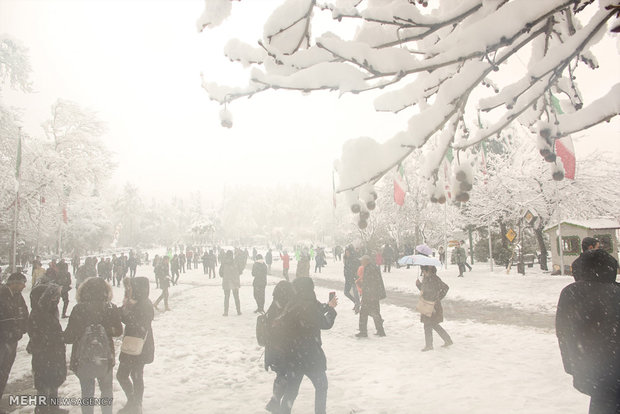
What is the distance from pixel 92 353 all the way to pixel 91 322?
1.04 feet

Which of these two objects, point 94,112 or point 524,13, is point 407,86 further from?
point 94,112

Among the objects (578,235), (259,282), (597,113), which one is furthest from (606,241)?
(597,113)

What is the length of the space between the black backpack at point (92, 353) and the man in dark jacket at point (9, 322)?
4.54 feet

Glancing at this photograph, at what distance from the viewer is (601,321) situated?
2.71 meters

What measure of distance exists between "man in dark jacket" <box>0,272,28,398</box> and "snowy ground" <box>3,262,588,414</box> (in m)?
0.66

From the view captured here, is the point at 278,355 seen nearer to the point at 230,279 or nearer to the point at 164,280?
the point at 230,279

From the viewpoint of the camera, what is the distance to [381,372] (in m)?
5.59

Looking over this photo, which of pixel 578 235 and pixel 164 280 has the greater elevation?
pixel 578 235

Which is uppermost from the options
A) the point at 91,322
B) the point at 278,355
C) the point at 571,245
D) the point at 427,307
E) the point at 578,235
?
the point at 578,235

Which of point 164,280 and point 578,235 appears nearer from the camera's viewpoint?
point 164,280

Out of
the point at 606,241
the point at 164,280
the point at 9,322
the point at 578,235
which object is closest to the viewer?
the point at 9,322

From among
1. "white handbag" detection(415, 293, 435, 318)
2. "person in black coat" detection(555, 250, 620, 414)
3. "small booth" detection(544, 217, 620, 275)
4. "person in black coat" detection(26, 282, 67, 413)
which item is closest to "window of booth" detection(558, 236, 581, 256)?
"small booth" detection(544, 217, 620, 275)

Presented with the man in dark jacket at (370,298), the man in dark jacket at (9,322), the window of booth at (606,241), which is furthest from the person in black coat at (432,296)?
the window of booth at (606,241)

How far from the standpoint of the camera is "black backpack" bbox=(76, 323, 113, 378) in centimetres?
380
